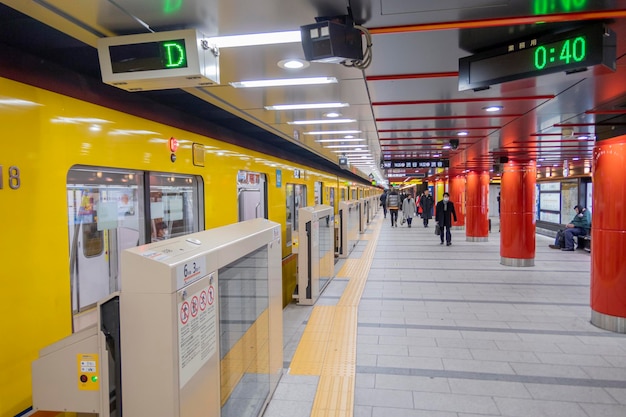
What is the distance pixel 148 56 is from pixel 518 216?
366 inches

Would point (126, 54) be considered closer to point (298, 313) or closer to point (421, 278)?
point (298, 313)

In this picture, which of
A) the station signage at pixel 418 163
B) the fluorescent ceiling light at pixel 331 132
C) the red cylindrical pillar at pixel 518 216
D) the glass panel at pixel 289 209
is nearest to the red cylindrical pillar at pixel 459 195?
the station signage at pixel 418 163

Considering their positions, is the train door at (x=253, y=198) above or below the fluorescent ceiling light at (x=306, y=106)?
below

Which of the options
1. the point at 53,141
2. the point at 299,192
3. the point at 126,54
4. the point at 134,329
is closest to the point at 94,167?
the point at 53,141

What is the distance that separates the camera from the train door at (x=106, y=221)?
3.06 m

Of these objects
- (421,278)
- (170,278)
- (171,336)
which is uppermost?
(170,278)

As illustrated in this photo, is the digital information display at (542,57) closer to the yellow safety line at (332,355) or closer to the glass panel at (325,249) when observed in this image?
the yellow safety line at (332,355)

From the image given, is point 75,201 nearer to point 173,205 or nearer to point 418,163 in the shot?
point 173,205

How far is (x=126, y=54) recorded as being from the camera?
2.33 metres

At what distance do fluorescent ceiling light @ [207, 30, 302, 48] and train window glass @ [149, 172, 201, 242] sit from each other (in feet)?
5.10

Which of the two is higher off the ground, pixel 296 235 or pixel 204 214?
pixel 204 214

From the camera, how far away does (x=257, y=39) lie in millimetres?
2584

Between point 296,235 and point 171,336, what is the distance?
476 centimetres

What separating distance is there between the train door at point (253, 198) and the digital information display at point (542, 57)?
4374 millimetres
